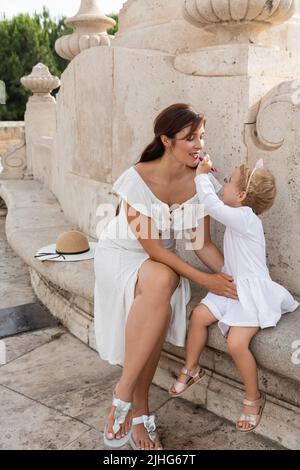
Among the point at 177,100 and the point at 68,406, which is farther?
the point at 177,100

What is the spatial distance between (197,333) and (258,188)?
682 millimetres

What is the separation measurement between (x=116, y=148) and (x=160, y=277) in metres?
1.63

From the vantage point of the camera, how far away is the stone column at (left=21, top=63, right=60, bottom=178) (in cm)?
788

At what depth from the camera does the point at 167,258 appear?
230cm

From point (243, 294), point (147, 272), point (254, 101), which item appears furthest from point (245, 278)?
point (254, 101)

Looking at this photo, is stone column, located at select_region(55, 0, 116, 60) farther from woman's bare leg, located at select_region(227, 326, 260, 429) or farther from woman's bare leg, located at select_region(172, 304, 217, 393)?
woman's bare leg, located at select_region(227, 326, 260, 429)

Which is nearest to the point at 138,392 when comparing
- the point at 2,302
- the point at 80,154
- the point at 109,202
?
the point at 109,202

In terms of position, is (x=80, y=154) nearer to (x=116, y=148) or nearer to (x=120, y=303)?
(x=116, y=148)

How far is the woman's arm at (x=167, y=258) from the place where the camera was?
7.39 ft

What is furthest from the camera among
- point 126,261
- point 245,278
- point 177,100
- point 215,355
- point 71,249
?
point 71,249

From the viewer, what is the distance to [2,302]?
162 inches

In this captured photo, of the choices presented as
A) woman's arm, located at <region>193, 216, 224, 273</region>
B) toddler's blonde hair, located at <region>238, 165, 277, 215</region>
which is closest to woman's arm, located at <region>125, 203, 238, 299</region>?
woman's arm, located at <region>193, 216, 224, 273</region>

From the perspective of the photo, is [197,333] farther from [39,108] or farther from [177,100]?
[39,108]

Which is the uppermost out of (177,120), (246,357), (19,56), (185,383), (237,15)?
(19,56)
